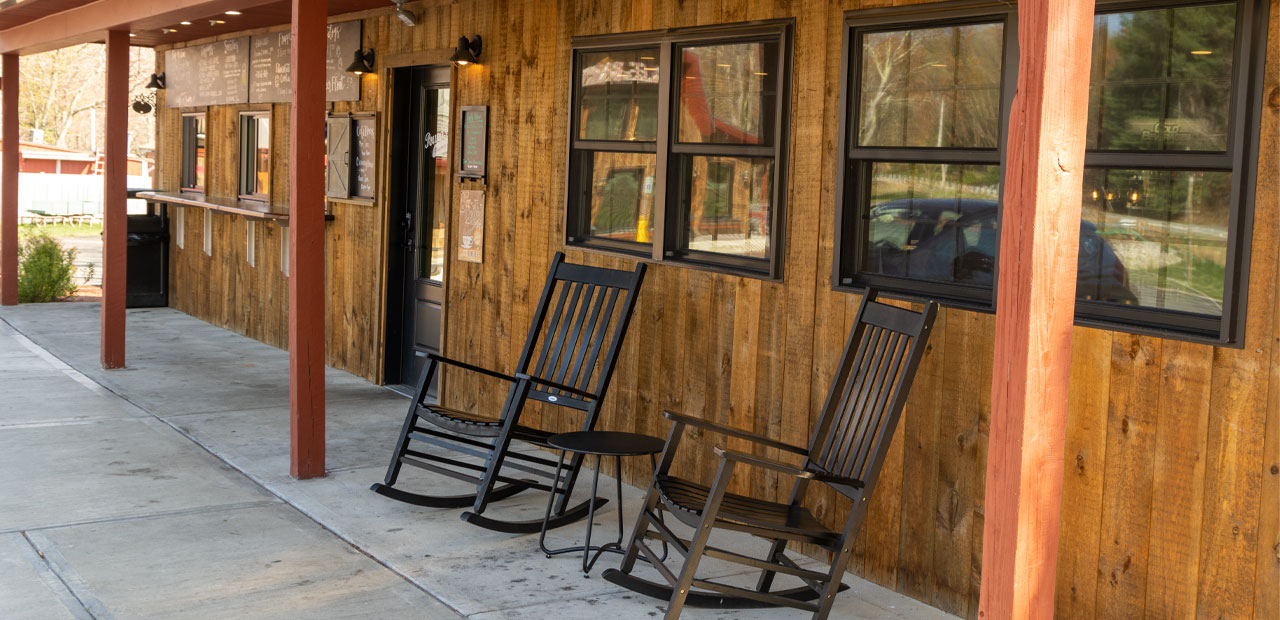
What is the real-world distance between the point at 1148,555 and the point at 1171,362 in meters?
0.52

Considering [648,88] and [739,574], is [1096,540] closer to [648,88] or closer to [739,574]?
[739,574]

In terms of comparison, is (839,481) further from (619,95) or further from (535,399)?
(619,95)

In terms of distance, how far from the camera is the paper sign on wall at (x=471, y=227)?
6.28 m

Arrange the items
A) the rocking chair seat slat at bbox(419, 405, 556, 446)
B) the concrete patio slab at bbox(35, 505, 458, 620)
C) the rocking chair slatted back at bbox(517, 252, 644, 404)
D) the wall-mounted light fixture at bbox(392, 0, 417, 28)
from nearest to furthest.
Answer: the concrete patio slab at bbox(35, 505, 458, 620) < the rocking chair seat slat at bbox(419, 405, 556, 446) < the rocking chair slatted back at bbox(517, 252, 644, 404) < the wall-mounted light fixture at bbox(392, 0, 417, 28)

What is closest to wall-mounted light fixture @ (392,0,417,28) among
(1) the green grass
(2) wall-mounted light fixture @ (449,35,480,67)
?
(2) wall-mounted light fixture @ (449,35,480,67)

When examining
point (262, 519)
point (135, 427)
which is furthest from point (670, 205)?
point (135, 427)

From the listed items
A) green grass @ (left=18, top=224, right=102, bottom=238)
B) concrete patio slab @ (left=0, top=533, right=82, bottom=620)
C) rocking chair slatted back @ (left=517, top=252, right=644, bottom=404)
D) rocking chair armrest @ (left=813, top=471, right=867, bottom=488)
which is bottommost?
concrete patio slab @ (left=0, top=533, right=82, bottom=620)

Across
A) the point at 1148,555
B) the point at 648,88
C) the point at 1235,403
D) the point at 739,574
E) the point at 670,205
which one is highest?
the point at 648,88

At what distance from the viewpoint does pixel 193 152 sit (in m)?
10.7

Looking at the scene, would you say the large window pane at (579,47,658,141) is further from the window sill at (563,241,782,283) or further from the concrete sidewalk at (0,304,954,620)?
the concrete sidewalk at (0,304,954,620)

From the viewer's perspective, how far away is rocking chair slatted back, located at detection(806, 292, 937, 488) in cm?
353

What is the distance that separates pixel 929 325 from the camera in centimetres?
355

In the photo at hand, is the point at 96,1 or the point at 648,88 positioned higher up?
the point at 96,1

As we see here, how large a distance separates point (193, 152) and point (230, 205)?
1.62 meters
